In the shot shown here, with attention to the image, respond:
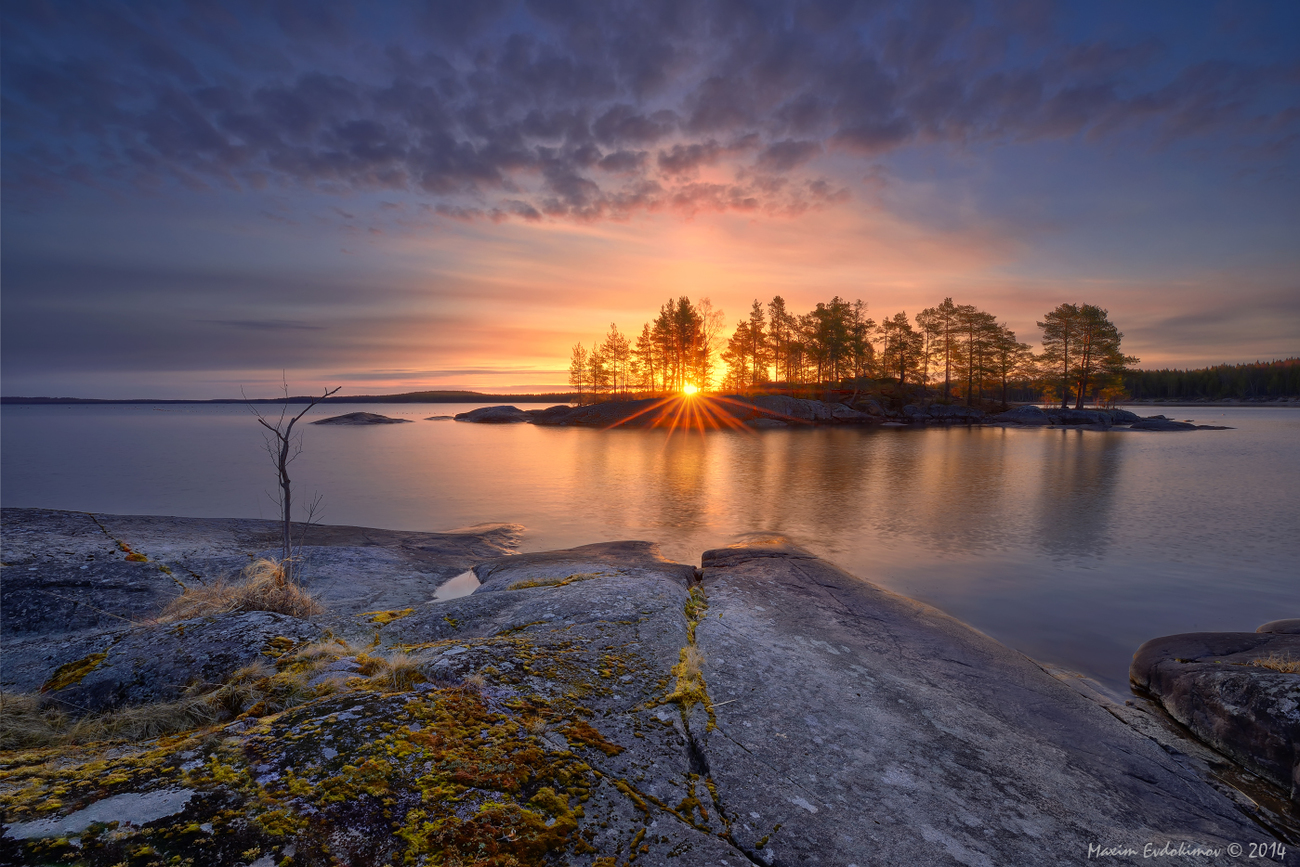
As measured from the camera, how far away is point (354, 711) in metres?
3.36

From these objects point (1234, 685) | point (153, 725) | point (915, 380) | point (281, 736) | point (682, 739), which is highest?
point (915, 380)

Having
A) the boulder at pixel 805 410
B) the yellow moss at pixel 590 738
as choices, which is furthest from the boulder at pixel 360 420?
the yellow moss at pixel 590 738

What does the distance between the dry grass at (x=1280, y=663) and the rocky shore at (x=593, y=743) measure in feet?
0.90

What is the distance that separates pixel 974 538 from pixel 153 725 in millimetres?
16563

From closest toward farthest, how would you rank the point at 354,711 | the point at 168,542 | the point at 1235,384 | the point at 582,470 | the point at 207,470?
the point at 354,711
the point at 168,542
the point at 207,470
the point at 582,470
the point at 1235,384

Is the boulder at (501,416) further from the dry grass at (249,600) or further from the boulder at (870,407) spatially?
the dry grass at (249,600)

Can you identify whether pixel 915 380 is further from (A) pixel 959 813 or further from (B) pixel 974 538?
(A) pixel 959 813

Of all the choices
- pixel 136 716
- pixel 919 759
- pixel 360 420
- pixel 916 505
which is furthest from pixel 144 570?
pixel 360 420

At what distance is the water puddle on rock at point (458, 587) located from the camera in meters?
9.25

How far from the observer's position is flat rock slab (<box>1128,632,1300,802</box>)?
4770mm

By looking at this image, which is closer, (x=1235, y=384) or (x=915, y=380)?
(x=915, y=380)

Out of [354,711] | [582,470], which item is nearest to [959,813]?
[354,711]

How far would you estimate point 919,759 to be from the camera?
404 cm

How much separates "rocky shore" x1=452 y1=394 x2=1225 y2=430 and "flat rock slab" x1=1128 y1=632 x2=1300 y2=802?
2162 inches
